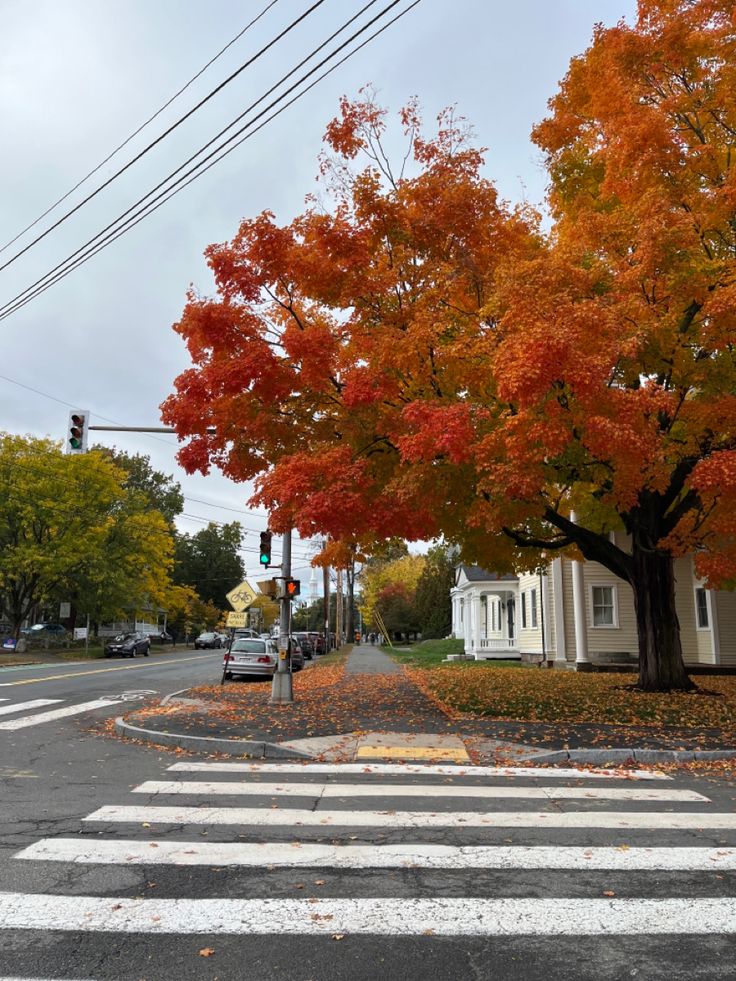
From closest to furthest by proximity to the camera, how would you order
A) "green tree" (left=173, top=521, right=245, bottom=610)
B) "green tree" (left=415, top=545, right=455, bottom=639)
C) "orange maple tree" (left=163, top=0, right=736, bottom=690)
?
"orange maple tree" (left=163, top=0, right=736, bottom=690), "green tree" (left=415, top=545, right=455, bottom=639), "green tree" (left=173, top=521, right=245, bottom=610)

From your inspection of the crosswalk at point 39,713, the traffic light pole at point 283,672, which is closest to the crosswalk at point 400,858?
the crosswalk at point 39,713

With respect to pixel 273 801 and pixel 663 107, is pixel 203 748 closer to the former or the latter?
pixel 273 801

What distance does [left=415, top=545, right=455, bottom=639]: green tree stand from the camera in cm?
6012

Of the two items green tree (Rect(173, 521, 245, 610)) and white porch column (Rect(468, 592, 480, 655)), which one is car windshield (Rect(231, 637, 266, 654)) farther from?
green tree (Rect(173, 521, 245, 610))

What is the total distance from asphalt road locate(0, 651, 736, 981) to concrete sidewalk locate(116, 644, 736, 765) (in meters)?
1.06

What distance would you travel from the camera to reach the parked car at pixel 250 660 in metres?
24.1

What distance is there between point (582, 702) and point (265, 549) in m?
7.37

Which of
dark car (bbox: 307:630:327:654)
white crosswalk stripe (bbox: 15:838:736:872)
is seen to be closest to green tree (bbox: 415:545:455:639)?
dark car (bbox: 307:630:327:654)

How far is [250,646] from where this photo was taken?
985 inches

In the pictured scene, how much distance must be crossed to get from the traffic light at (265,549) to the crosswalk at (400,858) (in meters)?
8.24

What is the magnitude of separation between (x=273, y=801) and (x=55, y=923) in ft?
10.6

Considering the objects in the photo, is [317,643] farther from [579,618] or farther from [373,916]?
[373,916]

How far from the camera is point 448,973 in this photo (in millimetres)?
3564

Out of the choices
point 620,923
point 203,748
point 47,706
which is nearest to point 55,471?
point 47,706
